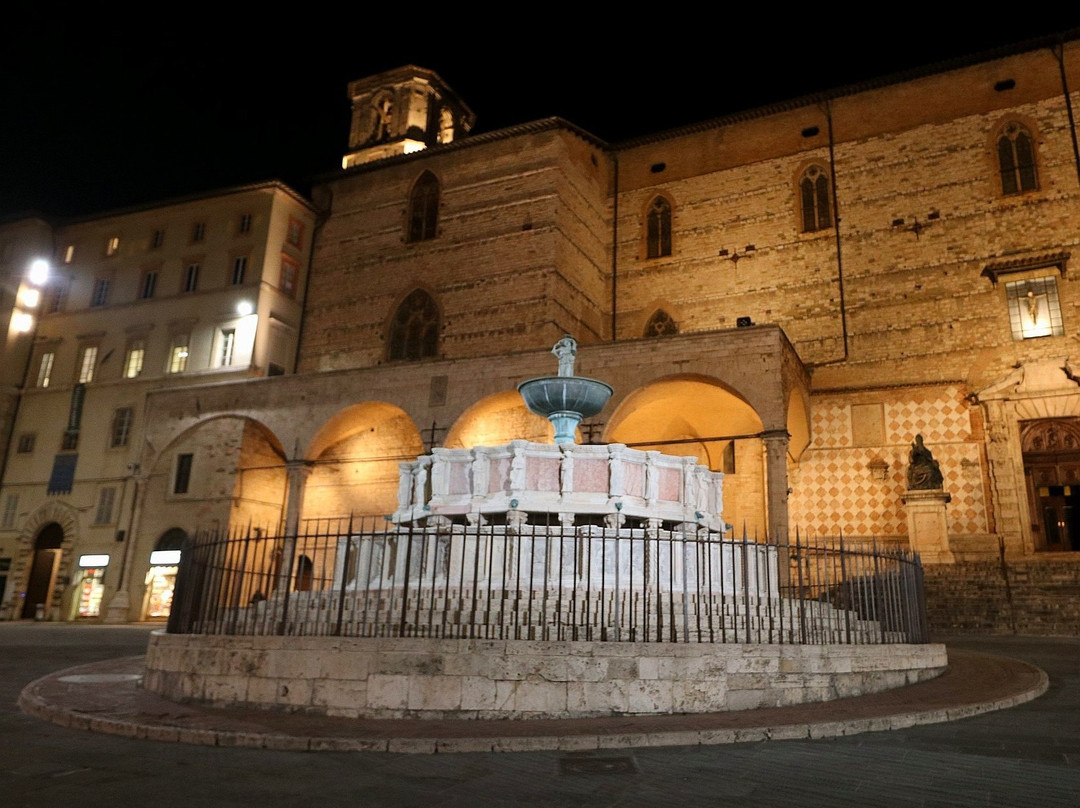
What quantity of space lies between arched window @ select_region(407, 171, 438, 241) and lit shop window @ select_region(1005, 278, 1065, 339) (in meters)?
15.8

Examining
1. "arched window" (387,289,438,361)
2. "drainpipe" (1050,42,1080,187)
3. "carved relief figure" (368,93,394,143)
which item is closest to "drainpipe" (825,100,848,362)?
"drainpipe" (1050,42,1080,187)

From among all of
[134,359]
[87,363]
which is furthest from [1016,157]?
[87,363]

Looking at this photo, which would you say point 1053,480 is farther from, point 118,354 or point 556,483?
point 118,354

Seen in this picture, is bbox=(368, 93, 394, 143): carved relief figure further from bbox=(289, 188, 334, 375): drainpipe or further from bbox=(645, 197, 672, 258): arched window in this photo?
bbox=(645, 197, 672, 258): arched window

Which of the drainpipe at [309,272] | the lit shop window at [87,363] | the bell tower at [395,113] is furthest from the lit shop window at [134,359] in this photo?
the bell tower at [395,113]

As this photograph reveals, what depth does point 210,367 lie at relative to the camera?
949 inches

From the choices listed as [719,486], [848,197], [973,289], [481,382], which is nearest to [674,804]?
[719,486]

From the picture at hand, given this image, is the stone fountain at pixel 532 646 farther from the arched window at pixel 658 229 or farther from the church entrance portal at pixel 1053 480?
the arched window at pixel 658 229

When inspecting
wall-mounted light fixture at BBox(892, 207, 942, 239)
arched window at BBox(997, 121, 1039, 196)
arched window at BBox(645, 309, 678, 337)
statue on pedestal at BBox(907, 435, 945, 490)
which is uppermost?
arched window at BBox(997, 121, 1039, 196)

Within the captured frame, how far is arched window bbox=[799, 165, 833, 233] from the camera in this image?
2195 cm

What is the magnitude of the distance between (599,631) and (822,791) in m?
2.97

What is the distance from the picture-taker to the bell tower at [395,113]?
30.6 meters

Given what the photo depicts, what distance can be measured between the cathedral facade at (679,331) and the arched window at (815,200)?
0.20 feet

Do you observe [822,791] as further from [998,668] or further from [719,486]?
[719,486]
